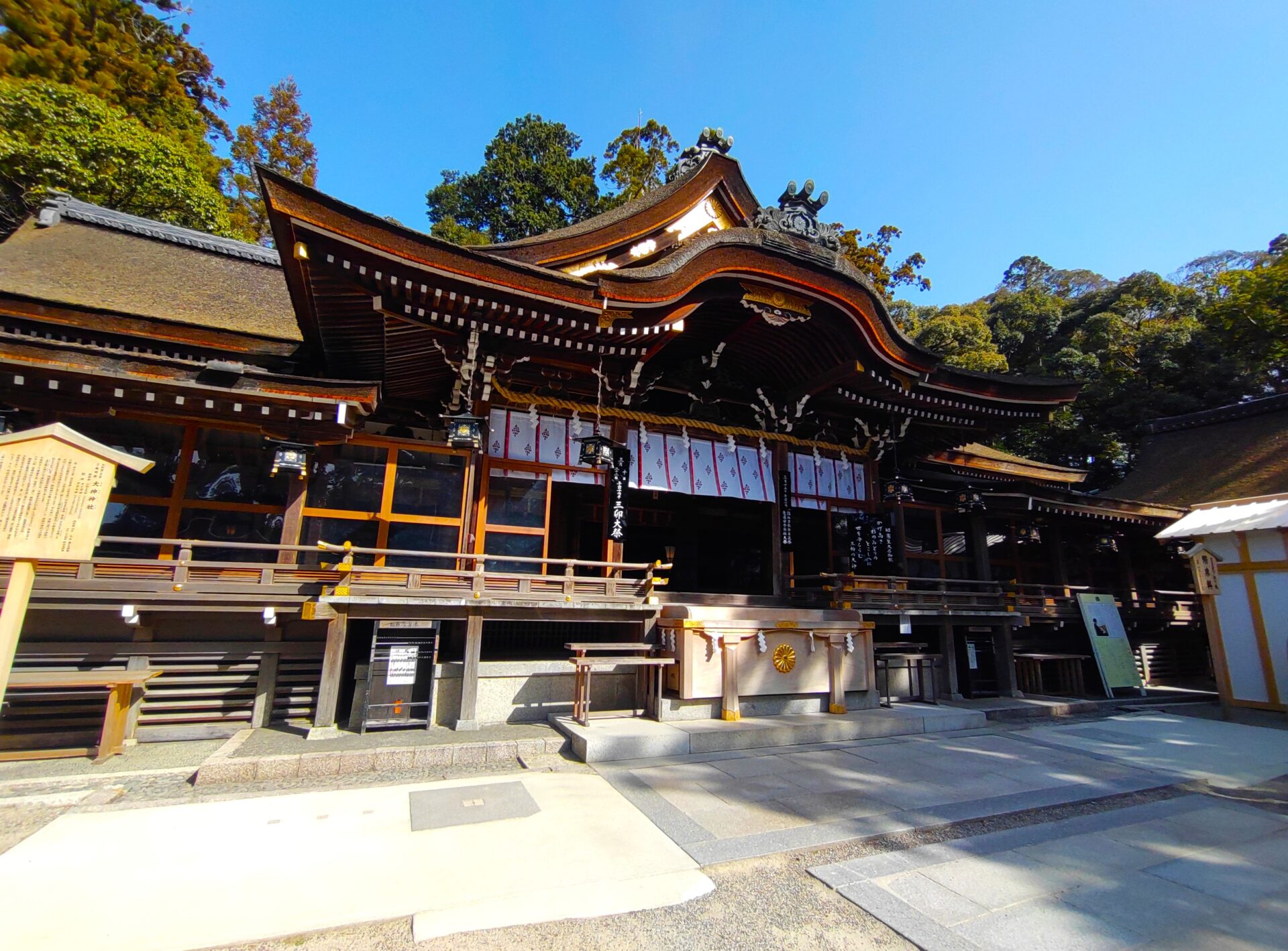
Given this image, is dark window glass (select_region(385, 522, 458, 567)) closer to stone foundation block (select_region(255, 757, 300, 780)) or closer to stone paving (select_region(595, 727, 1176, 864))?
stone foundation block (select_region(255, 757, 300, 780))

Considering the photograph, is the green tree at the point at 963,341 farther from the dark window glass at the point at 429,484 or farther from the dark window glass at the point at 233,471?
the dark window glass at the point at 233,471

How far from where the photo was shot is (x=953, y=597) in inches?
470

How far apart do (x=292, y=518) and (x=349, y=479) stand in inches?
40.6

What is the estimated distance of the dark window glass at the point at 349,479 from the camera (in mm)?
8516

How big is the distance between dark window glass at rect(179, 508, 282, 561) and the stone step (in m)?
5.00

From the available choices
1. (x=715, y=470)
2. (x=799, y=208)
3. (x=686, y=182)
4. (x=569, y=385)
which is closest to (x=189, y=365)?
(x=569, y=385)

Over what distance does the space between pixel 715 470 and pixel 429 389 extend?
550 centimetres

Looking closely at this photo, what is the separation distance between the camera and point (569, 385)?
10266 millimetres

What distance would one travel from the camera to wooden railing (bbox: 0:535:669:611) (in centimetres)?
669

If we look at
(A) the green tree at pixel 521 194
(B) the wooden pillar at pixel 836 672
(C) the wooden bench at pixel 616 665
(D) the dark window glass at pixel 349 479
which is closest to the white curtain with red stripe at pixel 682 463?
(D) the dark window glass at pixel 349 479

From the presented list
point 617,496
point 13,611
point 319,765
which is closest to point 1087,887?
point 319,765

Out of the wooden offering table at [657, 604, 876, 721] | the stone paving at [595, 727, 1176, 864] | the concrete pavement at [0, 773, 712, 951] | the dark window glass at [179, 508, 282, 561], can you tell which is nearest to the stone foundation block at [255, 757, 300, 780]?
the concrete pavement at [0, 773, 712, 951]

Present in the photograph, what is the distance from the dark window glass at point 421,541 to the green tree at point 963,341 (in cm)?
2616

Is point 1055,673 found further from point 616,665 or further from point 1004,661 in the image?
point 616,665
